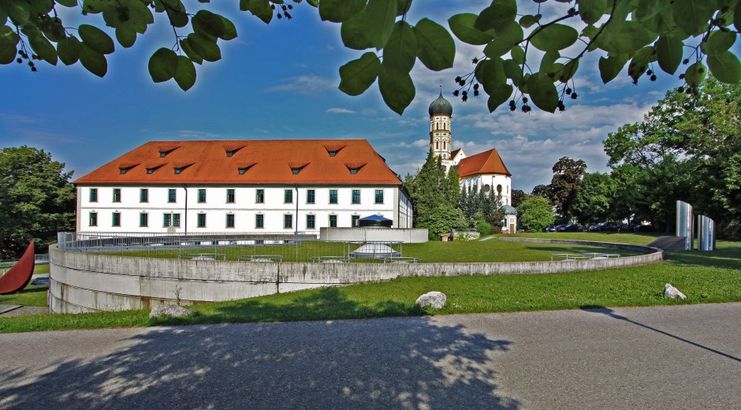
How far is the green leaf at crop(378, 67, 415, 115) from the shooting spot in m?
1.20

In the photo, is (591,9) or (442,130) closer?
(591,9)

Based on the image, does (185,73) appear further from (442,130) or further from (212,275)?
(442,130)

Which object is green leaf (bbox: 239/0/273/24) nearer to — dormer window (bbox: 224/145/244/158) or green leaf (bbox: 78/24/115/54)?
green leaf (bbox: 78/24/115/54)

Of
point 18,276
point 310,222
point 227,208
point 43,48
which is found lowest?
point 18,276

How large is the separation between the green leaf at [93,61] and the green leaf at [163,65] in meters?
0.25

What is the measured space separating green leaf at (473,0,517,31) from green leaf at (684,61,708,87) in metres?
0.92

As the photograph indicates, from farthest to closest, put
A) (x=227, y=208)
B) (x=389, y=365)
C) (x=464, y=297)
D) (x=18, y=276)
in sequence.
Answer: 1. (x=227, y=208)
2. (x=18, y=276)
3. (x=464, y=297)
4. (x=389, y=365)

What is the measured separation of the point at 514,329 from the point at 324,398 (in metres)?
4.77

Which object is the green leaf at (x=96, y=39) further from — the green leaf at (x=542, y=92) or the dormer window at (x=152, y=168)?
the dormer window at (x=152, y=168)

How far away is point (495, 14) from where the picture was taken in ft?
4.32

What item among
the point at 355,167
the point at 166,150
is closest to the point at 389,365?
the point at 355,167

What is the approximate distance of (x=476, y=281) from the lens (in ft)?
46.7

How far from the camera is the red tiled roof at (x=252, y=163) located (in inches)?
1768

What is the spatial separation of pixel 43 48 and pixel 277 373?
17.1 ft
